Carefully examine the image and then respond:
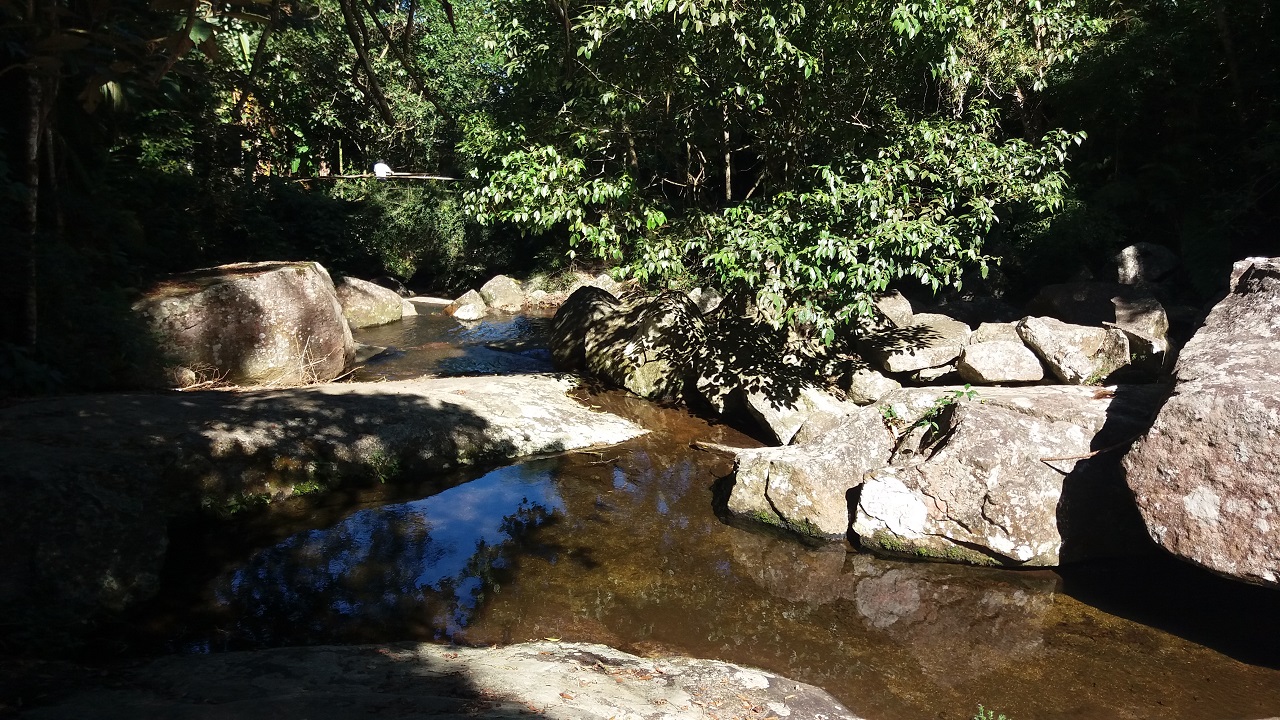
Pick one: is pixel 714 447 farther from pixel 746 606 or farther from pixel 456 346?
pixel 456 346

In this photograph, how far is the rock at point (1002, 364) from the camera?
27.4 feet

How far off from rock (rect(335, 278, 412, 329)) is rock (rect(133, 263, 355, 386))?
12.8 ft

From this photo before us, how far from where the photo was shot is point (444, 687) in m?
3.75

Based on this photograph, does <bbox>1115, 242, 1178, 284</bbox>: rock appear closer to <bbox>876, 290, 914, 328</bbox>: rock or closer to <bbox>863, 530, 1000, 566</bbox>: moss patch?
<bbox>876, 290, 914, 328</bbox>: rock

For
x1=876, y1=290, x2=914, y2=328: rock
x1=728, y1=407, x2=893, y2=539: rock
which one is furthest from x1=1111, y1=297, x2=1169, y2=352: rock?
x1=728, y1=407, x2=893, y2=539: rock

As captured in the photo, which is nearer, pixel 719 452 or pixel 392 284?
pixel 719 452

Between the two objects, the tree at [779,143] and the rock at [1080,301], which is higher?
the tree at [779,143]

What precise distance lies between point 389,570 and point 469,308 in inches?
427

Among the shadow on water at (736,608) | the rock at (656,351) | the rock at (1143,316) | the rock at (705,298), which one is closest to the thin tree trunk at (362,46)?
the shadow on water at (736,608)

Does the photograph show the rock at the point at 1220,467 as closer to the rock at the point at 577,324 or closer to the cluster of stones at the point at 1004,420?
the cluster of stones at the point at 1004,420

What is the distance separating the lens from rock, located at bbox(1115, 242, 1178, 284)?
1091 cm

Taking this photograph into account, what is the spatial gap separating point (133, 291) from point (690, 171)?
6.73 metres

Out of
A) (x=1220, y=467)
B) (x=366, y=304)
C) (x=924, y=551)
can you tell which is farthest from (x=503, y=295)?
(x=1220, y=467)

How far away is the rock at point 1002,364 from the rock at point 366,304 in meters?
10.5
